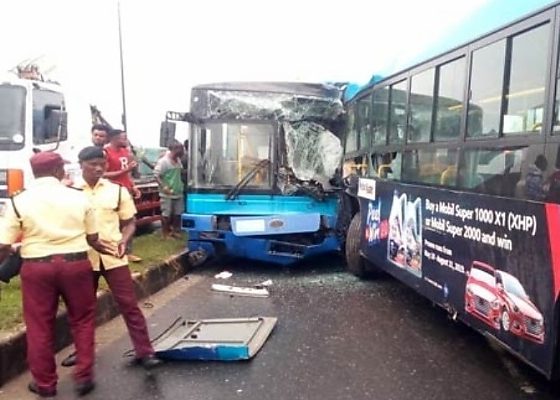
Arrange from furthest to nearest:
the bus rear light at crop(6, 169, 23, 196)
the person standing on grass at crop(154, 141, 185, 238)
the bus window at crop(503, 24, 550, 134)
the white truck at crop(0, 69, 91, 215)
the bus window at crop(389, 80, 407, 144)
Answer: the person standing on grass at crop(154, 141, 185, 238) → the white truck at crop(0, 69, 91, 215) → the bus rear light at crop(6, 169, 23, 196) → the bus window at crop(389, 80, 407, 144) → the bus window at crop(503, 24, 550, 134)

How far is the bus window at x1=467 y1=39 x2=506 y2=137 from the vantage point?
4445 millimetres

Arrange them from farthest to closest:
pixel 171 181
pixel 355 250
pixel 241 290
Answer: pixel 171 181, pixel 355 250, pixel 241 290

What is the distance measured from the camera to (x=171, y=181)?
33.4 feet

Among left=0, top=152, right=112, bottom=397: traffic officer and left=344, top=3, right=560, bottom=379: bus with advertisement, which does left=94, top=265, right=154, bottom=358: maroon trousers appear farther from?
left=344, top=3, right=560, bottom=379: bus with advertisement

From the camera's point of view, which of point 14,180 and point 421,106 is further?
Answer: point 14,180

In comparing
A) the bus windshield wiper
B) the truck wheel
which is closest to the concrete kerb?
the bus windshield wiper

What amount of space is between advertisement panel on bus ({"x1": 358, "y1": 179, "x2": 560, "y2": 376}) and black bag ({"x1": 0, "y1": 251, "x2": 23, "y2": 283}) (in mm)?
3098

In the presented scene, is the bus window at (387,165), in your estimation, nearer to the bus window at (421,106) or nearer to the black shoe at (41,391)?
the bus window at (421,106)

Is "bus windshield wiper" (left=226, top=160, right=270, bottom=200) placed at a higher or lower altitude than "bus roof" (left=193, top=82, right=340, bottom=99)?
lower

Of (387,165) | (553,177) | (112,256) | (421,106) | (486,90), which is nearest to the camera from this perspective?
(553,177)

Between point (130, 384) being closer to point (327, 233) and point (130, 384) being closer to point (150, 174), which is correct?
point (327, 233)

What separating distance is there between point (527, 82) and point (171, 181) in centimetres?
694

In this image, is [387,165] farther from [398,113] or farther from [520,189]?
[520,189]

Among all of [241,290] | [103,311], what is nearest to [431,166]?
[241,290]
